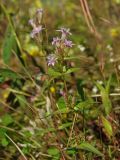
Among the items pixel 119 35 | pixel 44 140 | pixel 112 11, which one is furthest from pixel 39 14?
pixel 112 11

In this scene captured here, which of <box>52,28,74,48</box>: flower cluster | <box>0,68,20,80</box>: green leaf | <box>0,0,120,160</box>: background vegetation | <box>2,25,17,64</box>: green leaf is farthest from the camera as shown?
<box>2,25,17,64</box>: green leaf

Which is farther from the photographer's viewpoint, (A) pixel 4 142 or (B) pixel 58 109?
(A) pixel 4 142

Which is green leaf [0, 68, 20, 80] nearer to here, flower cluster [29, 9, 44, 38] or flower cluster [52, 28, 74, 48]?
flower cluster [29, 9, 44, 38]

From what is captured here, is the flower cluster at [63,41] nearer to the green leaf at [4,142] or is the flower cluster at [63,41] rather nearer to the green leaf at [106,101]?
the green leaf at [106,101]

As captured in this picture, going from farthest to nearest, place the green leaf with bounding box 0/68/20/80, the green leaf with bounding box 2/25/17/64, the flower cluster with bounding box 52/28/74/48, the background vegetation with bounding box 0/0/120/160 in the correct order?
the green leaf with bounding box 2/25/17/64, the green leaf with bounding box 0/68/20/80, the background vegetation with bounding box 0/0/120/160, the flower cluster with bounding box 52/28/74/48

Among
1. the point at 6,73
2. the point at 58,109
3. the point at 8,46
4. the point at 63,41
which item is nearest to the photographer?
the point at 63,41

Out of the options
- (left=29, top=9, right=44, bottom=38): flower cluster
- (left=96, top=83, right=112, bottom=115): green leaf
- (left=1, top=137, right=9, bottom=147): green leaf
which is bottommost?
(left=1, top=137, right=9, bottom=147): green leaf

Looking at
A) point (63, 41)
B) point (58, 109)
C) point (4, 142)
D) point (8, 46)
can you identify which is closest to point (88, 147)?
point (58, 109)

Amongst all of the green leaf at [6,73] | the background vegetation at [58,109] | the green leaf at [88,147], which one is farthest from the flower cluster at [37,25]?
the green leaf at [88,147]

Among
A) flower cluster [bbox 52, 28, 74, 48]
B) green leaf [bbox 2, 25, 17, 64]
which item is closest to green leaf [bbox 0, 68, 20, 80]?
green leaf [bbox 2, 25, 17, 64]

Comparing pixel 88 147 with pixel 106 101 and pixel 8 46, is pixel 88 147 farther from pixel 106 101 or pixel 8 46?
pixel 8 46

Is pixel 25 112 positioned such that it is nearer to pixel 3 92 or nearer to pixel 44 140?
pixel 44 140

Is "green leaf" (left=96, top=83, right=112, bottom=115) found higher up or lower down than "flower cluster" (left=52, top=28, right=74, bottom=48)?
lower down
